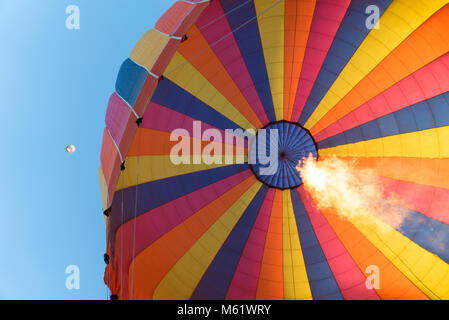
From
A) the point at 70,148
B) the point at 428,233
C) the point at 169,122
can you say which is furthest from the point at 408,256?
the point at 70,148

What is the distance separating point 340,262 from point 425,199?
6.14ft

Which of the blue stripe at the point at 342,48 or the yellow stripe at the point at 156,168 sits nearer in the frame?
the blue stripe at the point at 342,48

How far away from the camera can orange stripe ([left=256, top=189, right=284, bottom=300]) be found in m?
6.88

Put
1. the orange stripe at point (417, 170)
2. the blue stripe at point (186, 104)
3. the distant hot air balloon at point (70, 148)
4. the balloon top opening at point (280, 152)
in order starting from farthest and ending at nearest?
the distant hot air balloon at point (70, 148) < the orange stripe at point (417, 170) < the balloon top opening at point (280, 152) < the blue stripe at point (186, 104)

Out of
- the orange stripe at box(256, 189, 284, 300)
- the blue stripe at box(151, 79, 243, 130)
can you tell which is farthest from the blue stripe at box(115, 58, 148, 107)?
the orange stripe at box(256, 189, 284, 300)

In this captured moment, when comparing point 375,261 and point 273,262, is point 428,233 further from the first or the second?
point 273,262

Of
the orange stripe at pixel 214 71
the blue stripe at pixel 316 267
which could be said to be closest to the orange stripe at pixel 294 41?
the orange stripe at pixel 214 71

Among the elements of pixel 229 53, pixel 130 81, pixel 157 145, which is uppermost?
pixel 229 53

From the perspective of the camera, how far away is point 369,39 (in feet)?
21.7

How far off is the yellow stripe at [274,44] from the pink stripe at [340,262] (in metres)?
1.98

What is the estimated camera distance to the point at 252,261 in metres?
6.92

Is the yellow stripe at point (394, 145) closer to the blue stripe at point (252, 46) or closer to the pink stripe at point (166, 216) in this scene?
the blue stripe at point (252, 46)

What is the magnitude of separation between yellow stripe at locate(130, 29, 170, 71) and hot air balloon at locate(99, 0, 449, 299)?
0.16ft

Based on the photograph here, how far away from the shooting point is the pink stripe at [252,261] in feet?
22.6
